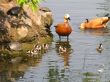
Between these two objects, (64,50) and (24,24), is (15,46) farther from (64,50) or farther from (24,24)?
(64,50)

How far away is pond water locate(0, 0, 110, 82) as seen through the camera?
18438mm

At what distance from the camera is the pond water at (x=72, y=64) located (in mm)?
18438

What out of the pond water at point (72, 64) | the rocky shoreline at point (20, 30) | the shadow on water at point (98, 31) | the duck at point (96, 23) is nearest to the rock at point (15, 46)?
the rocky shoreline at point (20, 30)

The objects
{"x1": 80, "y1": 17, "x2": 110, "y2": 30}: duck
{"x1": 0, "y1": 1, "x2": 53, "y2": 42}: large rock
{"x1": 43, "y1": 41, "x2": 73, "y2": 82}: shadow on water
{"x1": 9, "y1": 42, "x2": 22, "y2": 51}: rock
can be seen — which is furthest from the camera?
{"x1": 80, "y1": 17, "x2": 110, "y2": 30}: duck

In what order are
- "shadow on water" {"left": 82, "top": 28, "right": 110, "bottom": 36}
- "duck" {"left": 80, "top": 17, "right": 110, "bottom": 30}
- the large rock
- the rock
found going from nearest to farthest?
the rock → the large rock → "shadow on water" {"left": 82, "top": 28, "right": 110, "bottom": 36} → "duck" {"left": 80, "top": 17, "right": 110, "bottom": 30}

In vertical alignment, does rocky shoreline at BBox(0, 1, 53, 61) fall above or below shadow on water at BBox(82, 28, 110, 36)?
above

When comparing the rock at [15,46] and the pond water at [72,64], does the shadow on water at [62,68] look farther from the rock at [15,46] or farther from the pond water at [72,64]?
the rock at [15,46]

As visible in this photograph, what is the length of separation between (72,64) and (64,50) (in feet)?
10.6

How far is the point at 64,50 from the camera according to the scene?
24.2 m

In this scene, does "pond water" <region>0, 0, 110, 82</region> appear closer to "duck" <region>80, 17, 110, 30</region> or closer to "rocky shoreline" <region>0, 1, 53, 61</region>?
"duck" <region>80, 17, 110, 30</region>

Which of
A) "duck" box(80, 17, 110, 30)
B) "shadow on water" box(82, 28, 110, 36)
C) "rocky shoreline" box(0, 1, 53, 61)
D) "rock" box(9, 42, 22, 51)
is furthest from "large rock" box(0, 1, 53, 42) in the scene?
"duck" box(80, 17, 110, 30)

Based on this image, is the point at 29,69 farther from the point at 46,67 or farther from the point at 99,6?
the point at 99,6

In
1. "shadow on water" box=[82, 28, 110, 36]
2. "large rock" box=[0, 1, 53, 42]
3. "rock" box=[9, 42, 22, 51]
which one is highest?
"large rock" box=[0, 1, 53, 42]

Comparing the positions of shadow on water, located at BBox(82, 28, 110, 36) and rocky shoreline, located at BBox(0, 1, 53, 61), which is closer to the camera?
rocky shoreline, located at BBox(0, 1, 53, 61)
